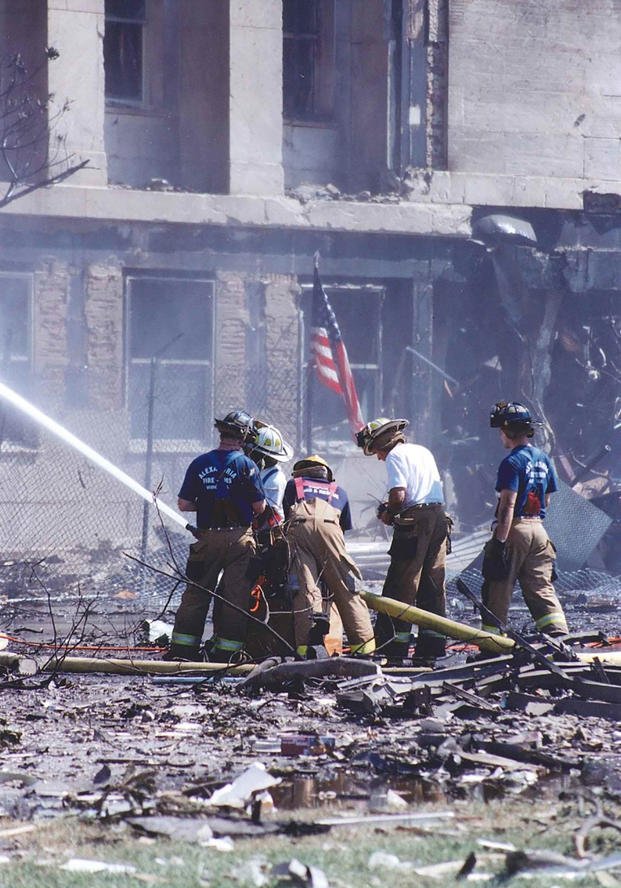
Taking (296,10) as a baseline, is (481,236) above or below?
below

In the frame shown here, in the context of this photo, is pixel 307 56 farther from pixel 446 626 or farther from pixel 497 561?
pixel 446 626

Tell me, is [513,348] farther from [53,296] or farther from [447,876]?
[447,876]

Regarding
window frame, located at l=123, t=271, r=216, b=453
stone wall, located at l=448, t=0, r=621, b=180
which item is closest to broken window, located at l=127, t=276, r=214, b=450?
window frame, located at l=123, t=271, r=216, b=453

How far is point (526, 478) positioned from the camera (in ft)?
30.3

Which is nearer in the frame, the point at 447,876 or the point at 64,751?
the point at 447,876

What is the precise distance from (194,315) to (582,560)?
698 cm

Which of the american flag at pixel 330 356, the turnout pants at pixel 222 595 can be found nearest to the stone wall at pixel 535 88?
the american flag at pixel 330 356

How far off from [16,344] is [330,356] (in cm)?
409

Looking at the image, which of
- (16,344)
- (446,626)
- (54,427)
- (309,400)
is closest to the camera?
(446,626)

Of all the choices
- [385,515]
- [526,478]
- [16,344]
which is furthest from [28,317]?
[526,478]

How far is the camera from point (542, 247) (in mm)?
20156

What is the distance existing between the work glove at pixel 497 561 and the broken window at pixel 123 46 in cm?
1221

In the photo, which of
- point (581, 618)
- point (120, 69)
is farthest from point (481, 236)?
point (581, 618)

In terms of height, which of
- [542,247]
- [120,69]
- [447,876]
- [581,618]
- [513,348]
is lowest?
[581,618]
